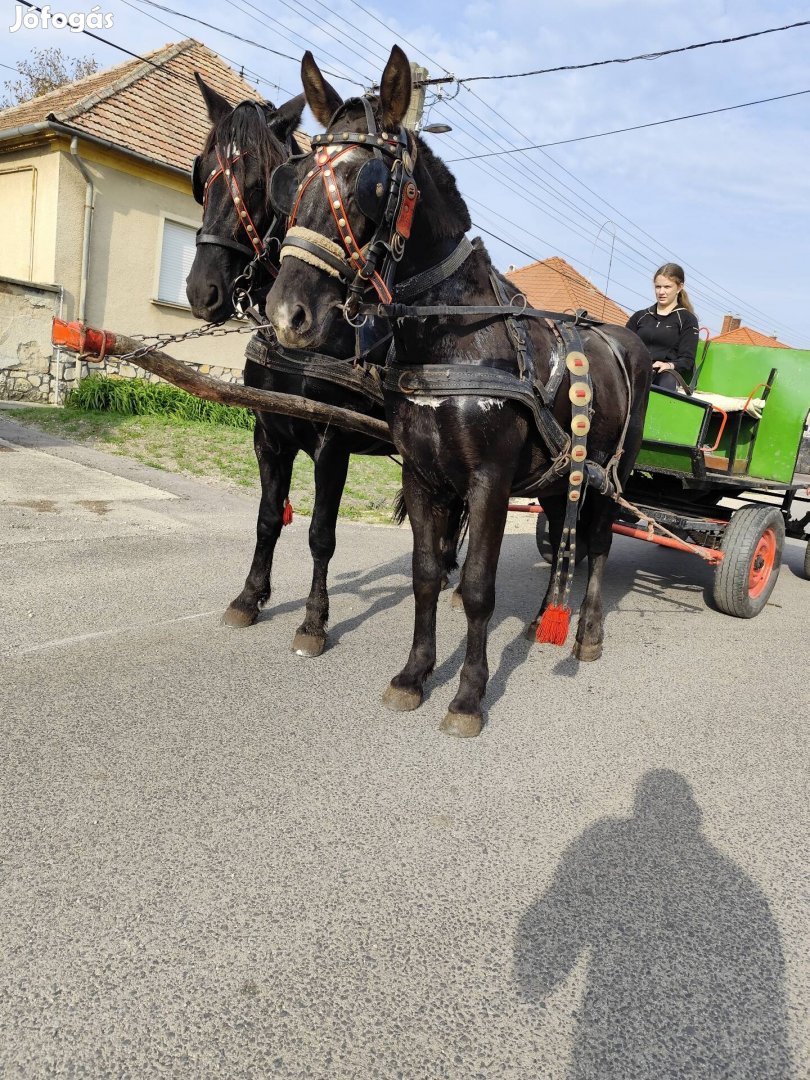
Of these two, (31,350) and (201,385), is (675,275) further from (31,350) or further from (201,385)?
(31,350)

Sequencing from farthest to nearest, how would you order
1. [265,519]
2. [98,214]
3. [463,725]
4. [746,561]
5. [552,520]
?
[98,214] < [746,561] < [552,520] < [265,519] < [463,725]

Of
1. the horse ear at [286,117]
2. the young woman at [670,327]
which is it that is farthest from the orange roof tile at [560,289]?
the horse ear at [286,117]

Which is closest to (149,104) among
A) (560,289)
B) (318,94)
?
(318,94)

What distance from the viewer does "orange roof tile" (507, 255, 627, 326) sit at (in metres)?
24.8

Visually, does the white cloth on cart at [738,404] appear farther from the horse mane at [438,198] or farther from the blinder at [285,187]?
the blinder at [285,187]

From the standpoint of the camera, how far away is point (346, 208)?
8.30 ft

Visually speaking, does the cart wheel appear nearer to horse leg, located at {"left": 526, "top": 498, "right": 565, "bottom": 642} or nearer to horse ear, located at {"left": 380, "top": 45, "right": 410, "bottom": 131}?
horse leg, located at {"left": 526, "top": 498, "right": 565, "bottom": 642}

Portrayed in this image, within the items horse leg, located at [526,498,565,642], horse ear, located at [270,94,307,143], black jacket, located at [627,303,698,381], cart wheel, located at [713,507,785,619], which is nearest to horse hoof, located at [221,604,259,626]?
horse leg, located at [526,498,565,642]

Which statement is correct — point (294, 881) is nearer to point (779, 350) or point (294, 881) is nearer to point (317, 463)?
point (317, 463)

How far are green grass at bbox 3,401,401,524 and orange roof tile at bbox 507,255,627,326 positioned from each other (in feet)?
51.4

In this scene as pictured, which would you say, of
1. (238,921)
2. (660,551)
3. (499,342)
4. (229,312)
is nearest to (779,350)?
(660,551)

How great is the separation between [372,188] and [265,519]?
1.94 m

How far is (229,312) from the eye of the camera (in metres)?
3.51

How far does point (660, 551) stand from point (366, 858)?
250 inches
